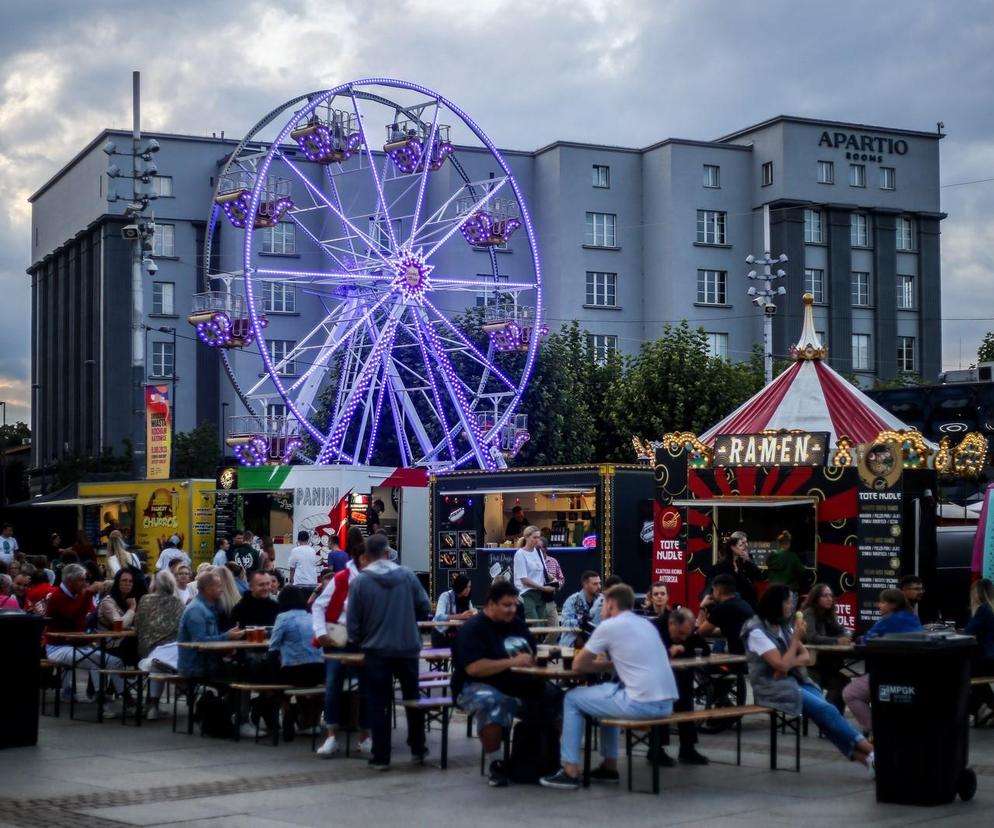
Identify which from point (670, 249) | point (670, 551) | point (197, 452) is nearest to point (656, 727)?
point (670, 551)

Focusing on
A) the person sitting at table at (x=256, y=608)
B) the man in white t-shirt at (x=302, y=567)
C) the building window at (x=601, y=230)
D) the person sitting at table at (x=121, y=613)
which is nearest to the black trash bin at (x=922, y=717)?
the person sitting at table at (x=256, y=608)

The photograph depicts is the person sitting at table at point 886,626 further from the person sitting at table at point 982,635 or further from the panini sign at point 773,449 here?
the panini sign at point 773,449

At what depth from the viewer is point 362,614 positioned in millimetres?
11844

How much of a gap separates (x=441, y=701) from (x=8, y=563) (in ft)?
45.1

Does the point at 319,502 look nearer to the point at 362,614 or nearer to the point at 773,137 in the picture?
the point at 362,614

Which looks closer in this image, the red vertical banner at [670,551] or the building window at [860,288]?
the red vertical banner at [670,551]

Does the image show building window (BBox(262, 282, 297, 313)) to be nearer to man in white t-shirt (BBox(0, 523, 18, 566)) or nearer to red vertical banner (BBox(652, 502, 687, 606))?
man in white t-shirt (BBox(0, 523, 18, 566))

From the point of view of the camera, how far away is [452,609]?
1792 centimetres

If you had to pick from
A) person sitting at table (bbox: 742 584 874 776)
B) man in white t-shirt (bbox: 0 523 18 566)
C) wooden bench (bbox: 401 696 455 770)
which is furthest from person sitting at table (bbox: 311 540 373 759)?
man in white t-shirt (bbox: 0 523 18 566)

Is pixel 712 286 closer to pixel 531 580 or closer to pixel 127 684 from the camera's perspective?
pixel 531 580

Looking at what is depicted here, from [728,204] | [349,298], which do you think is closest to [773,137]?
[728,204]

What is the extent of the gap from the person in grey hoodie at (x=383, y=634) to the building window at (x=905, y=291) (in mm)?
55271

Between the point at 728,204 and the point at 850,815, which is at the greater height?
the point at 728,204

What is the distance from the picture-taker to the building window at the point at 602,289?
61312 mm
